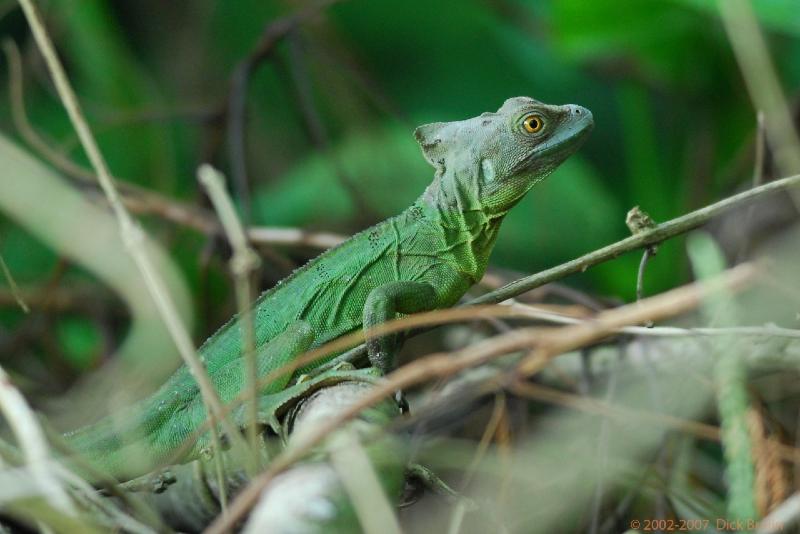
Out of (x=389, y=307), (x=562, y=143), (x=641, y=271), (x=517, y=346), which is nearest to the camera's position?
(x=517, y=346)

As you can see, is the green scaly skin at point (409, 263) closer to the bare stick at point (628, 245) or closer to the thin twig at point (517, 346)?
the bare stick at point (628, 245)

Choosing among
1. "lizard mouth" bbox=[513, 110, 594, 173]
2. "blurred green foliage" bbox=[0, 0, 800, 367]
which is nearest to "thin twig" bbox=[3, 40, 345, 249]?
"blurred green foliage" bbox=[0, 0, 800, 367]

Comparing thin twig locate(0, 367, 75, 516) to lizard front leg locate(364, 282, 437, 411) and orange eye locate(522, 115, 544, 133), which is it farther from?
orange eye locate(522, 115, 544, 133)

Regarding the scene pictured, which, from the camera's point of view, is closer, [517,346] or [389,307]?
[517,346]

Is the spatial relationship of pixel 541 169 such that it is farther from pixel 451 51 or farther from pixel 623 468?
pixel 451 51

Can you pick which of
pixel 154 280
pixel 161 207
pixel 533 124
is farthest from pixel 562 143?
pixel 161 207

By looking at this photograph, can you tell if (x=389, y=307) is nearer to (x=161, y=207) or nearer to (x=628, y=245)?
(x=628, y=245)

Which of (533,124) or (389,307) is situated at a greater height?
(533,124)
